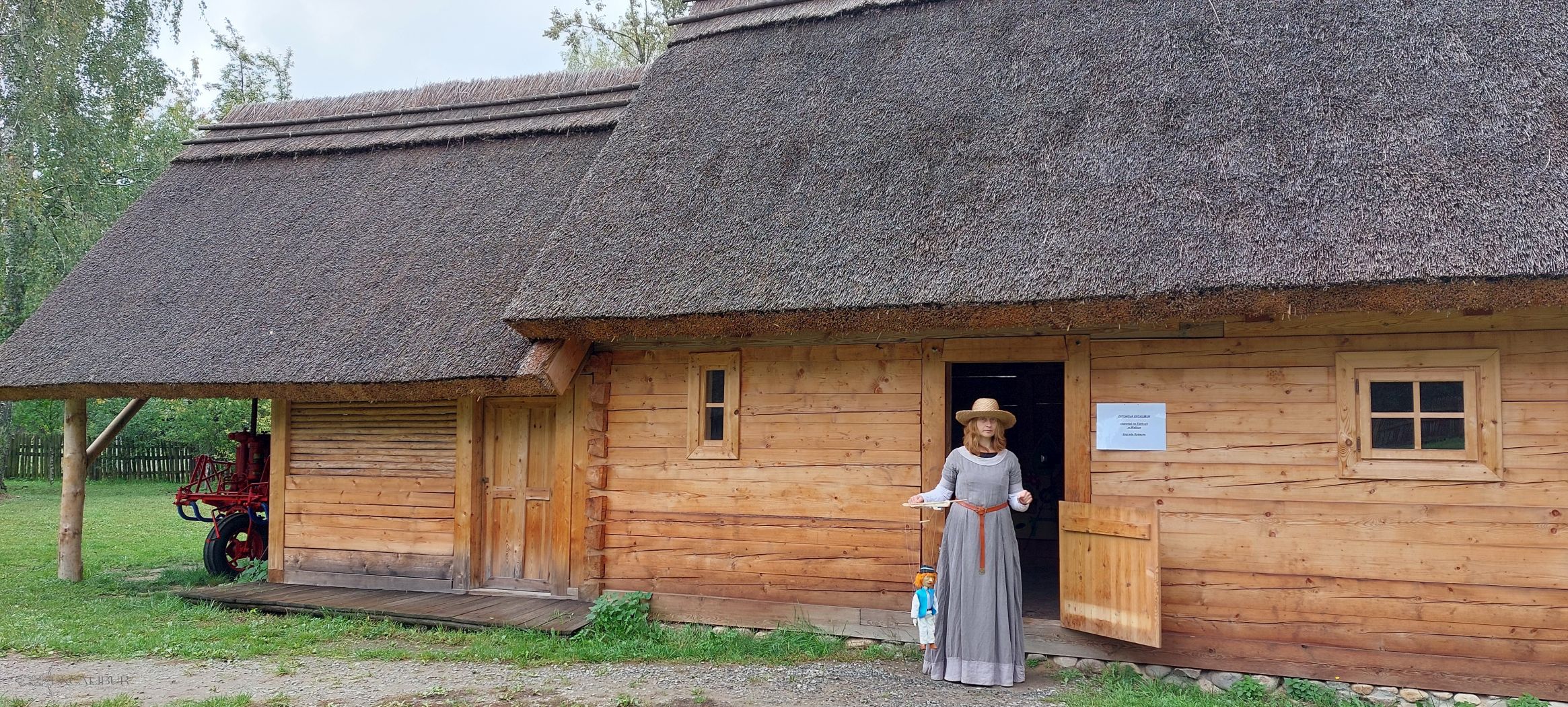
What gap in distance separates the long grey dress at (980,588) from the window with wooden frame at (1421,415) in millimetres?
1888

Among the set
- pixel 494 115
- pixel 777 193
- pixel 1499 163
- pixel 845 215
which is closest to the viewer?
pixel 1499 163

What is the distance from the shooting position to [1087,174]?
20.7ft

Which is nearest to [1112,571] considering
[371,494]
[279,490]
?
[371,494]

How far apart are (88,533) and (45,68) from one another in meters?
7.63

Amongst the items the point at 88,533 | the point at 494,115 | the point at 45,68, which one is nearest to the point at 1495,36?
the point at 494,115

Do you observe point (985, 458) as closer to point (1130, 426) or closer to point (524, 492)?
point (1130, 426)

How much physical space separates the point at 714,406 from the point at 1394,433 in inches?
166

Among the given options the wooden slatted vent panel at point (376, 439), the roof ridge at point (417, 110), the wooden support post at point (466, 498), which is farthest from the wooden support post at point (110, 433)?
the wooden support post at point (466, 498)

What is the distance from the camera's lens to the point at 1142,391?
611 centimetres

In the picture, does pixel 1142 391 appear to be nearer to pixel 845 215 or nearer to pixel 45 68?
pixel 845 215

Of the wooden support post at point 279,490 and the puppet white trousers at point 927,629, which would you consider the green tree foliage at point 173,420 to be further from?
the puppet white trousers at point 927,629

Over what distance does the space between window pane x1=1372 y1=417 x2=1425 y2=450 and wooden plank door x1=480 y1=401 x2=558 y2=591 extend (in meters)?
5.86

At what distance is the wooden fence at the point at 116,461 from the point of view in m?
22.2

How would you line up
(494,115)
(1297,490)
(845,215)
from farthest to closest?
(494,115) < (845,215) < (1297,490)
